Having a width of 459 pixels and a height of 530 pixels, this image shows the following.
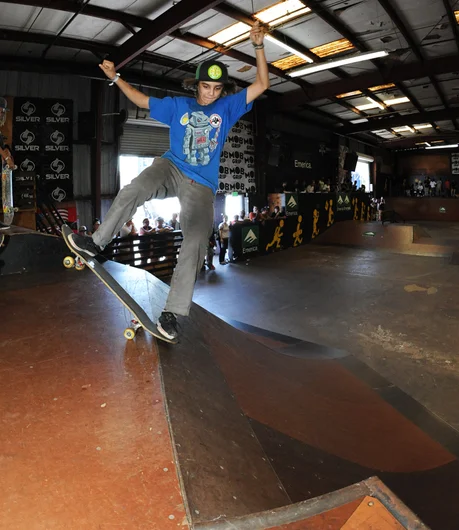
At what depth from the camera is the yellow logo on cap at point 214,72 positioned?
2.58 m

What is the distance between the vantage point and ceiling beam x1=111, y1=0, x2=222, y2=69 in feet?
22.5

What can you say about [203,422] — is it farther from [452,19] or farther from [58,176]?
[452,19]

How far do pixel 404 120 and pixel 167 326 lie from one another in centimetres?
2124

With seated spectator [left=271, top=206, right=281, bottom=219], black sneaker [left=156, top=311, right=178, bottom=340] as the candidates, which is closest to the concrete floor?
seated spectator [left=271, top=206, right=281, bottom=219]

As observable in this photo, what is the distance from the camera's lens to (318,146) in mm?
20359

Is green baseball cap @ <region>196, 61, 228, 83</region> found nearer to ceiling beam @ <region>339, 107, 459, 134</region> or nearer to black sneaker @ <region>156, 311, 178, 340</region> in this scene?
black sneaker @ <region>156, 311, 178, 340</region>

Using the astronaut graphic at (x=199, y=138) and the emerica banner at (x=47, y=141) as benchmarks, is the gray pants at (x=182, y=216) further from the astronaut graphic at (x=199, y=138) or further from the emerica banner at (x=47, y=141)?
the emerica banner at (x=47, y=141)

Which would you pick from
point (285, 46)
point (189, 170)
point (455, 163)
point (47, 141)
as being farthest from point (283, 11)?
point (455, 163)

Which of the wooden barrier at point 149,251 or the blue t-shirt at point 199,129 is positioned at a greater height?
the blue t-shirt at point 199,129

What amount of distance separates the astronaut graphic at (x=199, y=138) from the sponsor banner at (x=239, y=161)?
37.7 feet

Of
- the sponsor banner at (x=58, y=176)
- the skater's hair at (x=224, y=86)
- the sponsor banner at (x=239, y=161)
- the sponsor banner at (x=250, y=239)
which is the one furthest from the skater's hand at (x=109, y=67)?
the sponsor banner at (x=239, y=161)

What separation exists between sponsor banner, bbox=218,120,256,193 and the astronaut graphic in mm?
11479

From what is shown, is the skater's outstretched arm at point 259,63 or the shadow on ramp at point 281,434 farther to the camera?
the skater's outstretched arm at point 259,63

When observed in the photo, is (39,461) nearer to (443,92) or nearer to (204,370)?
(204,370)
